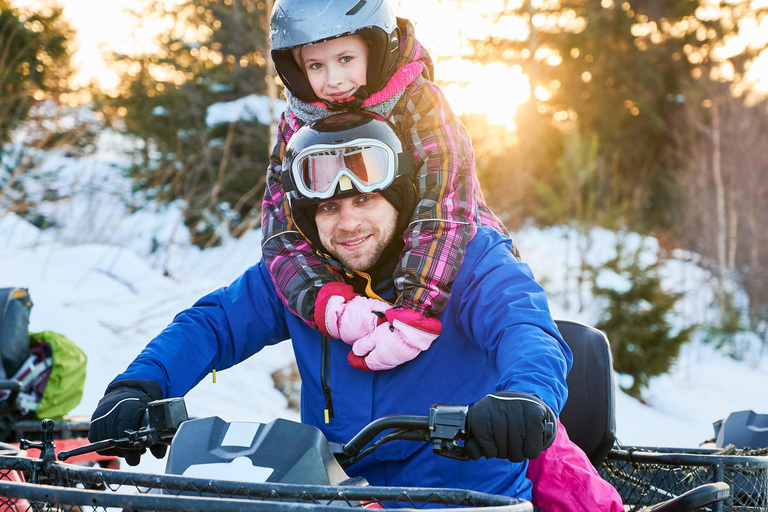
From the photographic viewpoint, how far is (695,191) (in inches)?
717

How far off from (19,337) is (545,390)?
108 inches

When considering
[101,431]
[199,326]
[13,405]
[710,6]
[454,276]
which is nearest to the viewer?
[101,431]

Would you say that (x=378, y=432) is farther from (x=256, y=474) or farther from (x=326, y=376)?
(x=326, y=376)

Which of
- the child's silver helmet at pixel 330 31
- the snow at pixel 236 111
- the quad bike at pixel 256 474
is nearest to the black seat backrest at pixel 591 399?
the quad bike at pixel 256 474

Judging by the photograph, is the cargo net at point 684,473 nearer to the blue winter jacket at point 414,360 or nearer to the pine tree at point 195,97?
the blue winter jacket at point 414,360

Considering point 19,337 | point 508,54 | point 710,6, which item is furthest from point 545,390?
point 710,6

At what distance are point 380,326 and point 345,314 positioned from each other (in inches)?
3.9

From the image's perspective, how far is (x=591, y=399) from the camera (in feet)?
8.18

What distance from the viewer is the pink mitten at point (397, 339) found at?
6.68 ft

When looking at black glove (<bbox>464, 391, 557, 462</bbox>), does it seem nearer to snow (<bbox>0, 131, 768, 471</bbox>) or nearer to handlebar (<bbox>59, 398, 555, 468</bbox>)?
handlebar (<bbox>59, 398, 555, 468</bbox>)

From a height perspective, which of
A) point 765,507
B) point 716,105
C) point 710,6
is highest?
point 710,6

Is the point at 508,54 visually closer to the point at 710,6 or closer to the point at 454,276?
the point at 710,6

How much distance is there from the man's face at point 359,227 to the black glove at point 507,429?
2.63 feet

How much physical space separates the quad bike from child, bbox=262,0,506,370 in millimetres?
447
